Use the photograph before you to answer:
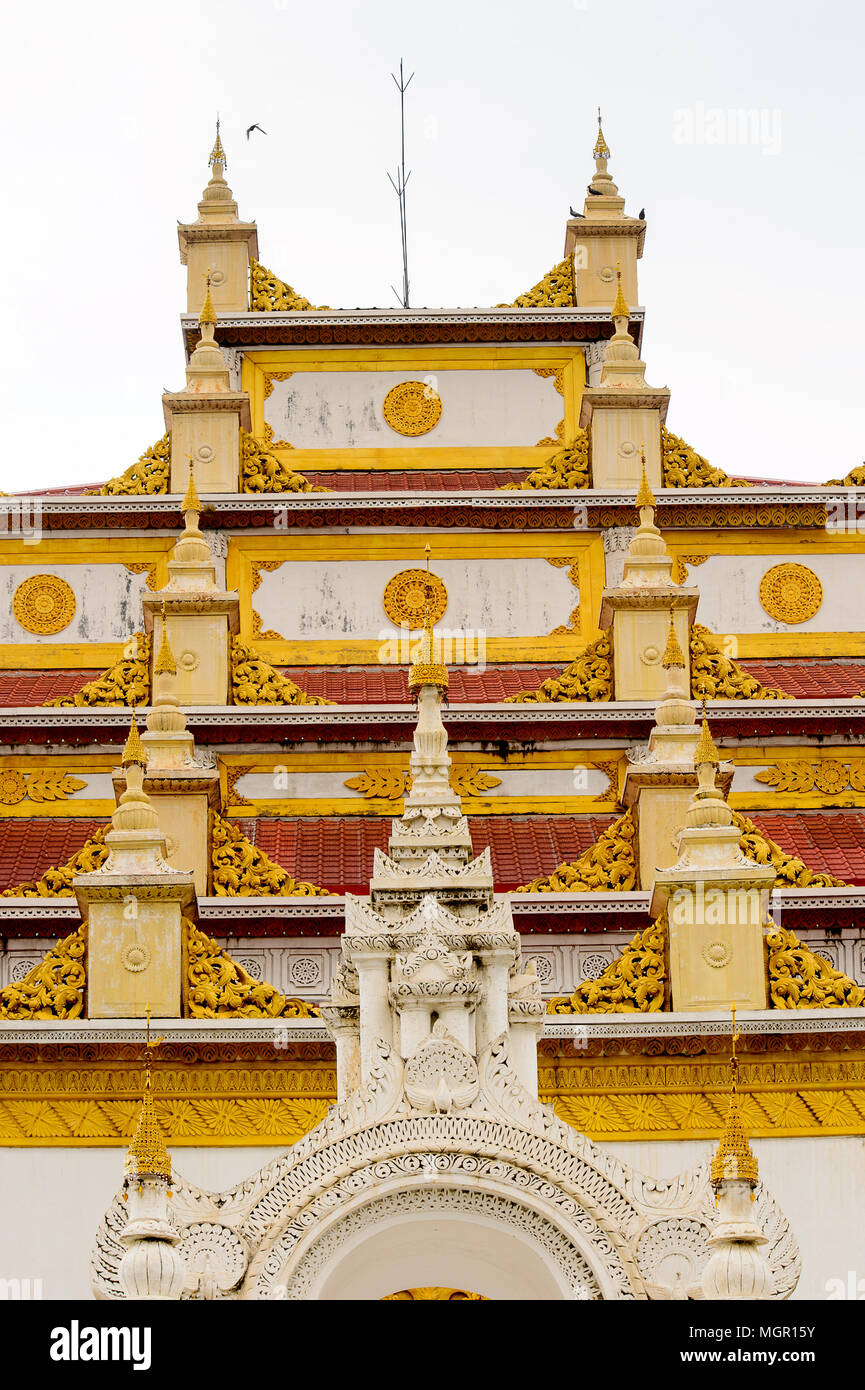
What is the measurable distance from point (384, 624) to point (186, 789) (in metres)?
4.93

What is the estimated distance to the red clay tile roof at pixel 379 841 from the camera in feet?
72.9

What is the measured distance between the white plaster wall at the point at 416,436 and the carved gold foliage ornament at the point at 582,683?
4.96m

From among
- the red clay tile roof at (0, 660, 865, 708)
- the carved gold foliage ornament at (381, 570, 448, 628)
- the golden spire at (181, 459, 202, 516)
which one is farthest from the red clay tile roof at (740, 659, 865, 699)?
the golden spire at (181, 459, 202, 516)

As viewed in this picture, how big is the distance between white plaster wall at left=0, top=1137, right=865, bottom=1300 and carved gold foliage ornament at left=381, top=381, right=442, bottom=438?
471 inches

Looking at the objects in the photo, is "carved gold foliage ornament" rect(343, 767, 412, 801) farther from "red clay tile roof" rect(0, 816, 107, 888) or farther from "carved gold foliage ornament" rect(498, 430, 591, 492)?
"carved gold foliage ornament" rect(498, 430, 591, 492)

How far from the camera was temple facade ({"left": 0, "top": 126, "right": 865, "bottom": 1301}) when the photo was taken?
11.9 metres

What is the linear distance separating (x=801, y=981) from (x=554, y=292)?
12.6 m

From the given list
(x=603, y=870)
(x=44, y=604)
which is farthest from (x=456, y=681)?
(x=44, y=604)

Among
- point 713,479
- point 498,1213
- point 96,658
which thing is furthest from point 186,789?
point 498,1213

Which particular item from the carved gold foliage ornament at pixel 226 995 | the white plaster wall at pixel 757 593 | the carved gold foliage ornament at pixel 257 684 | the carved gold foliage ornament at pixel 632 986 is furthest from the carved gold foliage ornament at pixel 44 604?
the carved gold foliage ornament at pixel 632 986

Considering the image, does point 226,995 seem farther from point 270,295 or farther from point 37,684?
point 270,295
